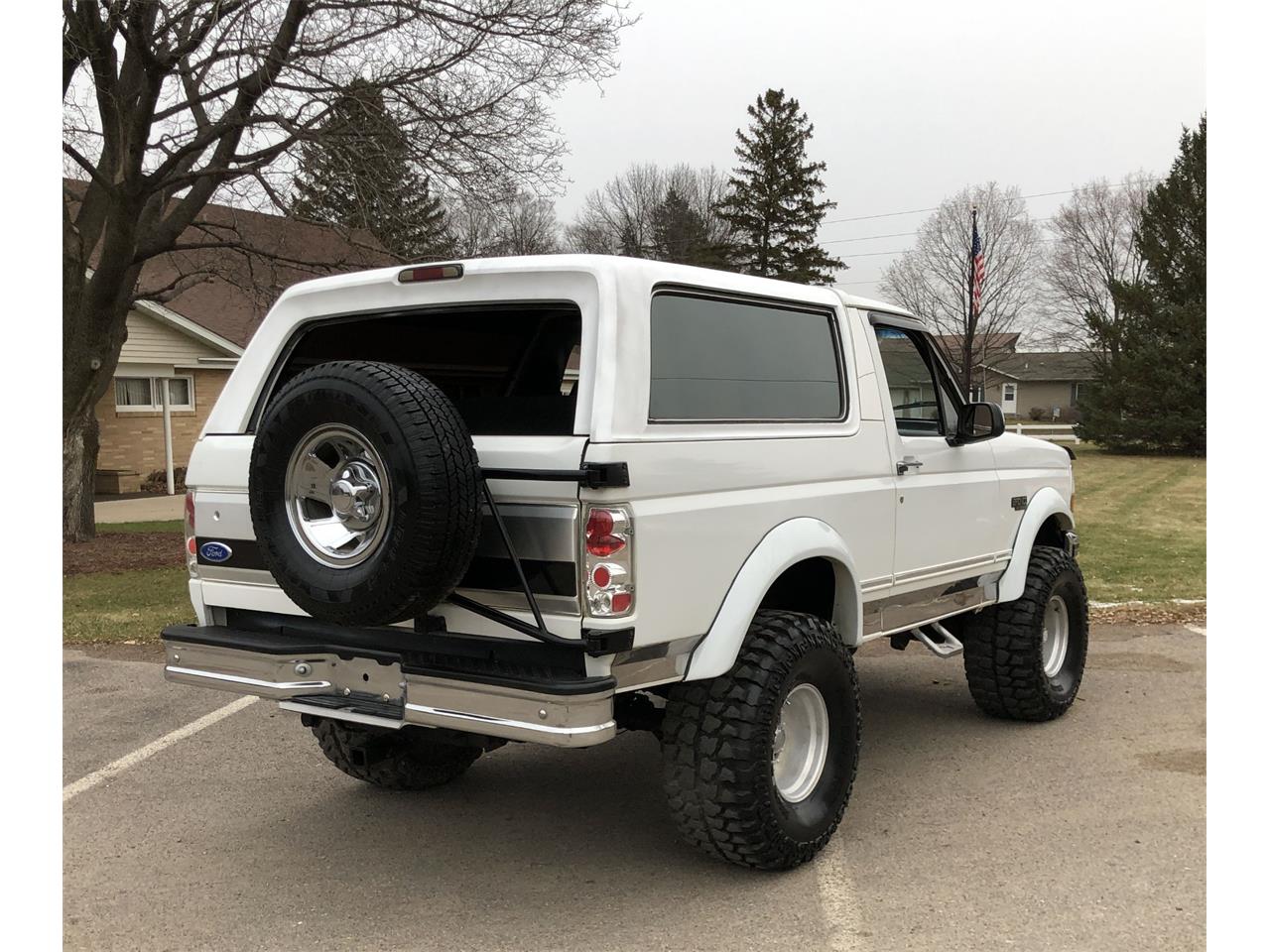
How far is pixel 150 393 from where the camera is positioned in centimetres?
2452

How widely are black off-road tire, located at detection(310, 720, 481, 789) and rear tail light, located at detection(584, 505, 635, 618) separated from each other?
5.08ft

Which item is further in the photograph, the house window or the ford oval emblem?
the house window

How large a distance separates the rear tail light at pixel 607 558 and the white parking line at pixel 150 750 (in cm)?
204

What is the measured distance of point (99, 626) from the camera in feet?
30.0

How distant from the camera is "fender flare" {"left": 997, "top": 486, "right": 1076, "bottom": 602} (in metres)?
5.97

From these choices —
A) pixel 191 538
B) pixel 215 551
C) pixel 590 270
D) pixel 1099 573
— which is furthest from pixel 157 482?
pixel 590 270

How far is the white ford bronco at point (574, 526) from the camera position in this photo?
3533 mm

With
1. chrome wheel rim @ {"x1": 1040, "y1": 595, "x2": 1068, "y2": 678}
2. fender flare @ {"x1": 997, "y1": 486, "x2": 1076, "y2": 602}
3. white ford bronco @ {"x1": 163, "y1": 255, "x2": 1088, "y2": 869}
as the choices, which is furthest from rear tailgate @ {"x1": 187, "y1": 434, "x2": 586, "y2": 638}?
chrome wheel rim @ {"x1": 1040, "y1": 595, "x2": 1068, "y2": 678}

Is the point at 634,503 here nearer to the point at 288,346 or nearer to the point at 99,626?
the point at 288,346

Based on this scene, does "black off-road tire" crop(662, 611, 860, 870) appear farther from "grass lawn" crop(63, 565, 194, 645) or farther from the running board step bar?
"grass lawn" crop(63, 565, 194, 645)

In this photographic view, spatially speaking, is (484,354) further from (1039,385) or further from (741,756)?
(1039,385)

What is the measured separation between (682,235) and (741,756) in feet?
162

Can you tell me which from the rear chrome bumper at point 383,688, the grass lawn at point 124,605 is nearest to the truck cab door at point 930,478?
the rear chrome bumper at point 383,688

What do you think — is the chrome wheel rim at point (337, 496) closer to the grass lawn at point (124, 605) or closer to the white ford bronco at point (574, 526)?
the white ford bronco at point (574, 526)
